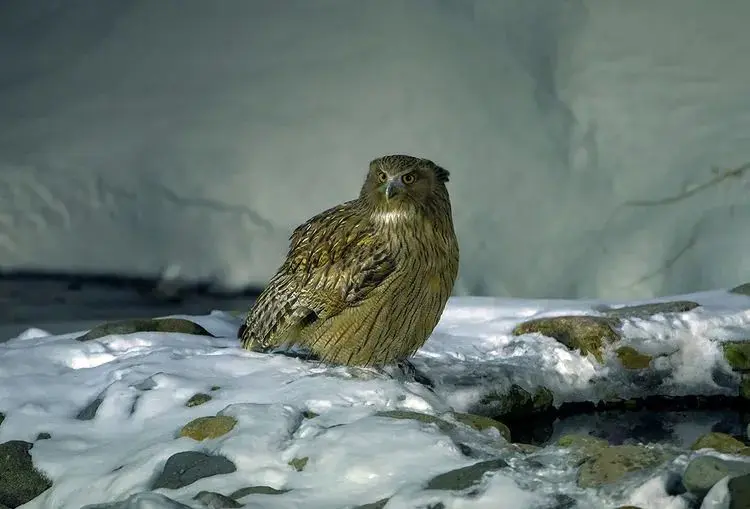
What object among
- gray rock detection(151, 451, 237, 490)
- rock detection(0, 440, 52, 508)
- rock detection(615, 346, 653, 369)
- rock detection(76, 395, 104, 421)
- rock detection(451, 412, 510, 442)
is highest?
rock detection(615, 346, 653, 369)

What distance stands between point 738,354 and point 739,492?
2157 millimetres

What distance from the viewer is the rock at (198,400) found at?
11.3 feet

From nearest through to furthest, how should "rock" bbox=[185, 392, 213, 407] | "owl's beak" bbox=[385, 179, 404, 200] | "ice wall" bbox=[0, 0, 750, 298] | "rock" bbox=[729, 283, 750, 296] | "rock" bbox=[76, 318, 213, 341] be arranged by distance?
1. "rock" bbox=[185, 392, 213, 407]
2. "owl's beak" bbox=[385, 179, 404, 200]
3. "rock" bbox=[76, 318, 213, 341]
4. "rock" bbox=[729, 283, 750, 296]
5. "ice wall" bbox=[0, 0, 750, 298]

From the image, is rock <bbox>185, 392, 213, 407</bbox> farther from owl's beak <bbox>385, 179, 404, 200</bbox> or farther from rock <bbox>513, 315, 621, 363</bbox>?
rock <bbox>513, 315, 621, 363</bbox>

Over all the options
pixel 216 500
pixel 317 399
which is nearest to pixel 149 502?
pixel 216 500

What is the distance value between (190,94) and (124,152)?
0.57 m

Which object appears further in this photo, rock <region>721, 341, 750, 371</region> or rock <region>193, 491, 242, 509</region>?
rock <region>721, 341, 750, 371</region>

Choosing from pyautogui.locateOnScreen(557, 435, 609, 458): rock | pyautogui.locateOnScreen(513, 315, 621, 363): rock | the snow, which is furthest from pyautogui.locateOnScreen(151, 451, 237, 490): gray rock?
pyautogui.locateOnScreen(513, 315, 621, 363): rock

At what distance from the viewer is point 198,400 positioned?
3449 mm

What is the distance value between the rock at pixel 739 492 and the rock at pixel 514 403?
1652mm

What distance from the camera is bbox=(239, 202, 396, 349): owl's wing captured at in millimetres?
3719

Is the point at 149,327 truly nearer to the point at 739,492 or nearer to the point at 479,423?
the point at 479,423

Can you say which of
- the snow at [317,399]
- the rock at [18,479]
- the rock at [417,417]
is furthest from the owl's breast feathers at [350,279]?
the rock at [18,479]

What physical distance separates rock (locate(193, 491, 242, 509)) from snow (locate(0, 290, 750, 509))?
1.6 inches
